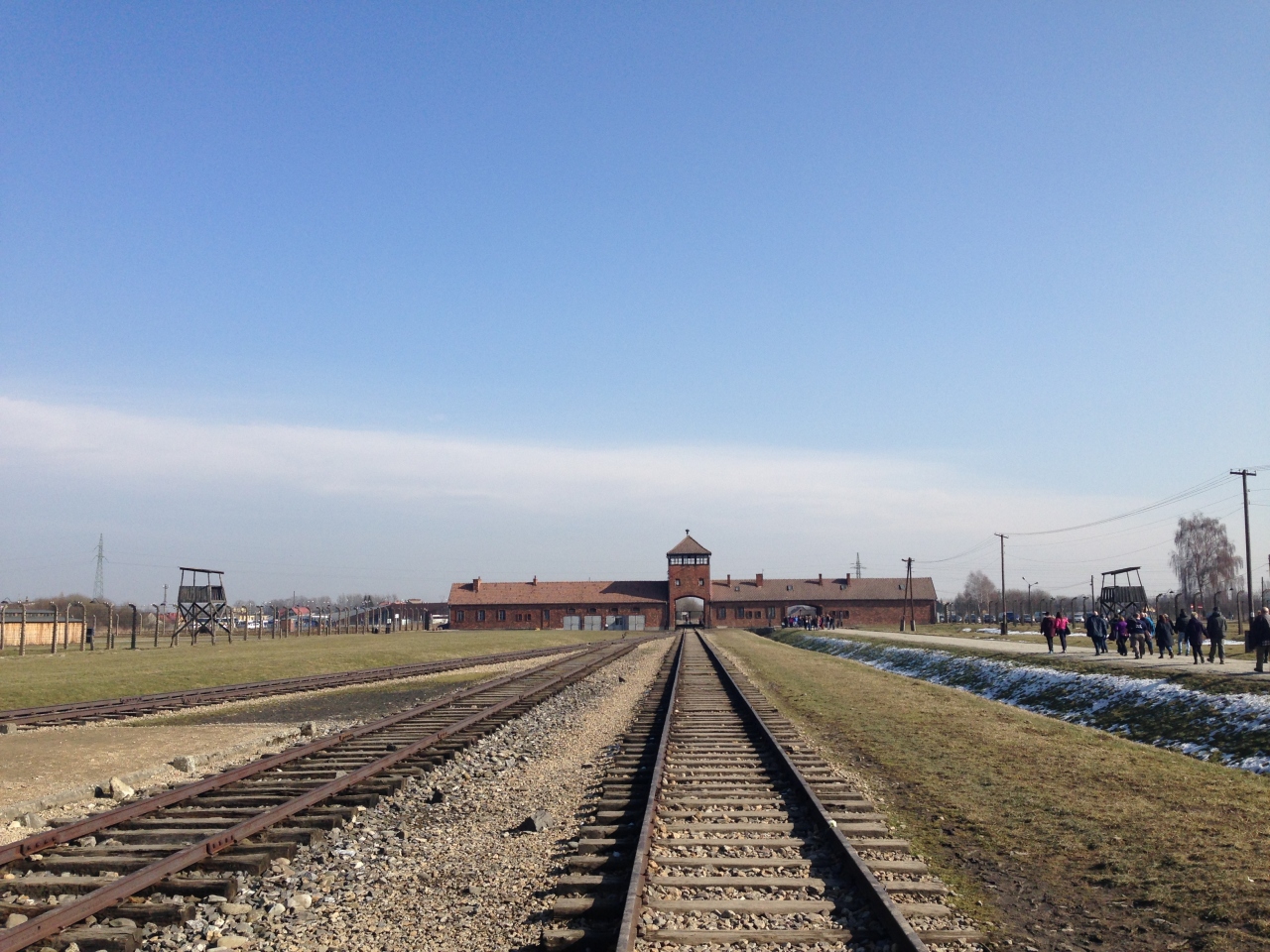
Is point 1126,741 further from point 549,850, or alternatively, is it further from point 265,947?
point 265,947

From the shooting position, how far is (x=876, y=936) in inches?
236

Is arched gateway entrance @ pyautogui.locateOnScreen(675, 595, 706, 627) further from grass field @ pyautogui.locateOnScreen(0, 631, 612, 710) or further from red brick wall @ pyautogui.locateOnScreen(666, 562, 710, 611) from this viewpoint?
grass field @ pyautogui.locateOnScreen(0, 631, 612, 710)

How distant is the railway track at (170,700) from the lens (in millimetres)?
18344

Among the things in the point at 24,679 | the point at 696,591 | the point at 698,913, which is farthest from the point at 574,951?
the point at 696,591

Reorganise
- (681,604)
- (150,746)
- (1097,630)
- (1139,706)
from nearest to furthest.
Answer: (150,746) → (1139,706) → (1097,630) → (681,604)

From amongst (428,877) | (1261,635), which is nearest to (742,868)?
(428,877)

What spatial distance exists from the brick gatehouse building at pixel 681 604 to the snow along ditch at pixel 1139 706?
260 feet

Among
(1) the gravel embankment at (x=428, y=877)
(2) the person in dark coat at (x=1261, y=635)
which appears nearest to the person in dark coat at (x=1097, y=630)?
(2) the person in dark coat at (x=1261, y=635)

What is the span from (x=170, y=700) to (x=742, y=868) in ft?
61.9

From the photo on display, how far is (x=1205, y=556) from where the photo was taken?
4774 inches

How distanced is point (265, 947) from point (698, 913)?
2807 mm

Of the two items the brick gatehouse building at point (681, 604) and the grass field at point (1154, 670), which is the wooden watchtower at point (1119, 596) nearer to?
the grass field at point (1154, 670)

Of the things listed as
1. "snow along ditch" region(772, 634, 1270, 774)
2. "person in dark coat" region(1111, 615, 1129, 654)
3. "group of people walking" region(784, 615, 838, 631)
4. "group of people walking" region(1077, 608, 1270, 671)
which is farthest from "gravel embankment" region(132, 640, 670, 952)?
"group of people walking" region(784, 615, 838, 631)

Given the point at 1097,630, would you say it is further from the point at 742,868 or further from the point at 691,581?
the point at 691,581
